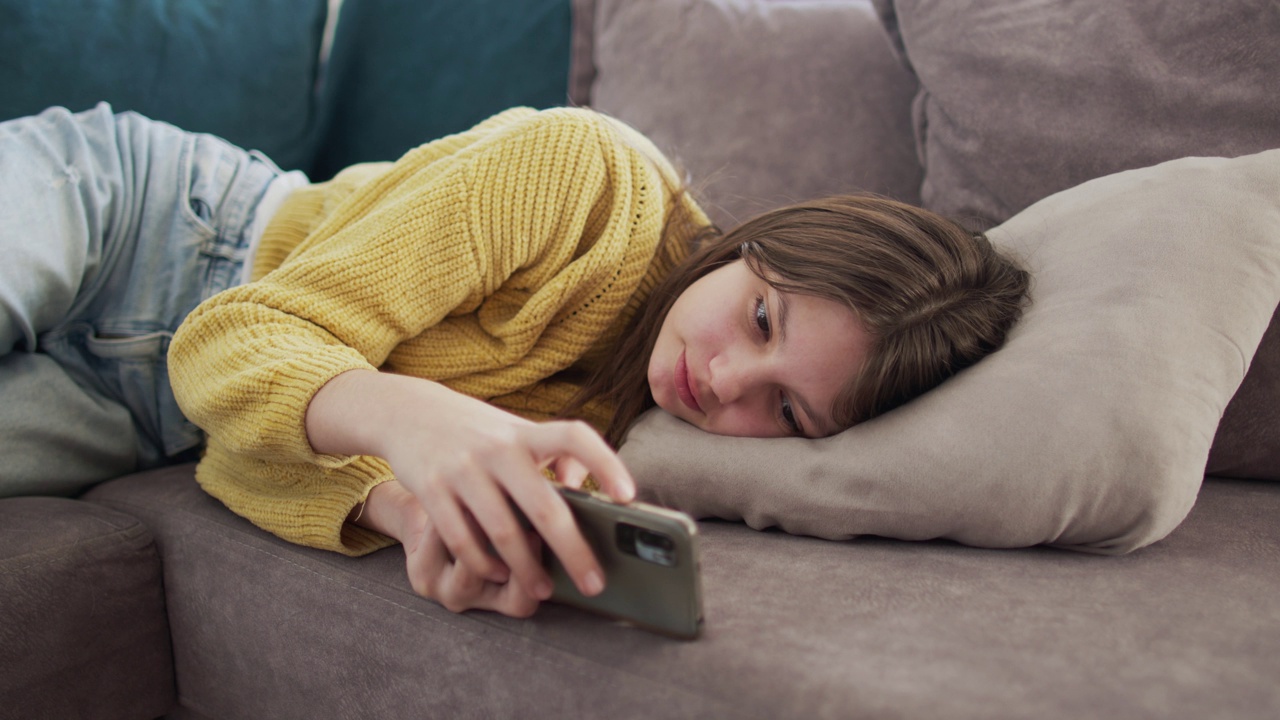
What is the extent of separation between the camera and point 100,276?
1.11m

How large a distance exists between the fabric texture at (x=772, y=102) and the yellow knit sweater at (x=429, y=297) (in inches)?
8.7

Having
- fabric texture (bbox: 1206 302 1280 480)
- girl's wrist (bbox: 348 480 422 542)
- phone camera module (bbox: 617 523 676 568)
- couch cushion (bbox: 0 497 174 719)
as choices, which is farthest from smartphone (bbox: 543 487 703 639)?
fabric texture (bbox: 1206 302 1280 480)

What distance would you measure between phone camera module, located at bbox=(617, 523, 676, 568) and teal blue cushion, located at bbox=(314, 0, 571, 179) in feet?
3.67

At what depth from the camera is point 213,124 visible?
4.64 feet

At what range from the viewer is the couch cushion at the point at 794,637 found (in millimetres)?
479

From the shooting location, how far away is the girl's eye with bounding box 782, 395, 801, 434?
2.85 feet

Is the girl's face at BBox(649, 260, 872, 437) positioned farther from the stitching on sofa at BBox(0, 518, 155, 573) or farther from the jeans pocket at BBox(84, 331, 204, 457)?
the jeans pocket at BBox(84, 331, 204, 457)

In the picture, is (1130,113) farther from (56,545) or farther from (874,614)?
(56,545)

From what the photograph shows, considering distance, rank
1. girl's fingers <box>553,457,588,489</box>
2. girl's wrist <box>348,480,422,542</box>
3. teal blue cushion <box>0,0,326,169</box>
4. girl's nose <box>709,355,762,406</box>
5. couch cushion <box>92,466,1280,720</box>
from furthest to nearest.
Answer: teal blue cushion <box>0,0,326,169</box>
girl's nose <box>709,355,762,406</box>
girl's wrist <box>348,480,422,542</box>
girl's fingers <box>553,457,588,489</box>
couch cushion <box>92,466,1280,720</box>

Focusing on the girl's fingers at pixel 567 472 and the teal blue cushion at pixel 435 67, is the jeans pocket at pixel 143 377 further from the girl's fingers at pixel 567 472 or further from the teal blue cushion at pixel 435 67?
the girl's fingers at pixel 567 472

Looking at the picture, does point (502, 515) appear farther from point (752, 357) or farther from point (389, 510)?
point (752, 357)

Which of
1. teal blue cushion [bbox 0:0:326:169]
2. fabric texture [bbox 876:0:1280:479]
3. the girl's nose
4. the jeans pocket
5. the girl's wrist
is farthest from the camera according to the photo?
teal blue cushion [bbox 0:0:326:169]

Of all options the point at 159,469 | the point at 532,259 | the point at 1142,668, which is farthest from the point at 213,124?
the point at 1142,668

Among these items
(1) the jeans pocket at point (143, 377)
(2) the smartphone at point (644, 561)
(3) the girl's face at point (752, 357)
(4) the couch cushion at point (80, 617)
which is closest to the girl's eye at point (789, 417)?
(3) the girl's face at point (752, 357)
